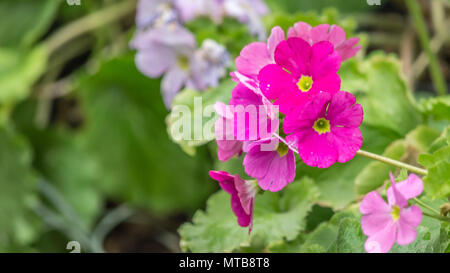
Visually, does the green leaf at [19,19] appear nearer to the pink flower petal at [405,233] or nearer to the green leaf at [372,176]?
the green leaf at [372,176]

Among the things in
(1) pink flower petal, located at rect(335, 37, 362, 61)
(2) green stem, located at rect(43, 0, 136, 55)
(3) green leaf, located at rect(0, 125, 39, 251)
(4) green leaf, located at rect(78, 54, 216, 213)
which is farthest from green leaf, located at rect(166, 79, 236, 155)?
(2) green stem, located at rect(43, 0, 136, 55)

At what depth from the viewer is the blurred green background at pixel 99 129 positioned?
3.94ft

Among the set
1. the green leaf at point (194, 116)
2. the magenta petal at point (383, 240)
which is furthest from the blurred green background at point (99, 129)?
the magenta petal at point (383, 240)

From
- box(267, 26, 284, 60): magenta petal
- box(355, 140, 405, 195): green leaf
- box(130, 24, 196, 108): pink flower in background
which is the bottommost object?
box(355, 140, 405, 195): green leaf

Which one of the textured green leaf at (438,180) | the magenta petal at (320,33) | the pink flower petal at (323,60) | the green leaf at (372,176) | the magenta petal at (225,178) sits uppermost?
the magenta petal at (320,33)

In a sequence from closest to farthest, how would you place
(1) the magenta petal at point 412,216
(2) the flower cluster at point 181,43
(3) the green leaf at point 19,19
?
(1) the magenta petal at point 412,216, (2) the flower cluster at point 181,43, (3) the green leaf at point 19,19

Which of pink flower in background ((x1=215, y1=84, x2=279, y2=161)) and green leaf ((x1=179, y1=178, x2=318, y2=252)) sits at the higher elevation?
pink flower in background ((x1=215, y1=84, x2=279, y2=161))

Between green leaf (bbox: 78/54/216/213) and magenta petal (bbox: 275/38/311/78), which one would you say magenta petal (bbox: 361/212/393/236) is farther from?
green leaf (bbox: 78/54/216/213)

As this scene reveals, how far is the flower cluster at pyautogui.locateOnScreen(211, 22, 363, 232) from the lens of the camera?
1.55 ft

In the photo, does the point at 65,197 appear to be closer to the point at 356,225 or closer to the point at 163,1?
the point at 163,1

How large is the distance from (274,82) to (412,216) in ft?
0.51

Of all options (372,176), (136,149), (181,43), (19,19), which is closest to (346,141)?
(372,176)

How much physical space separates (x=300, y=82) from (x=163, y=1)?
0.53 metres

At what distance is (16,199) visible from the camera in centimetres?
119
